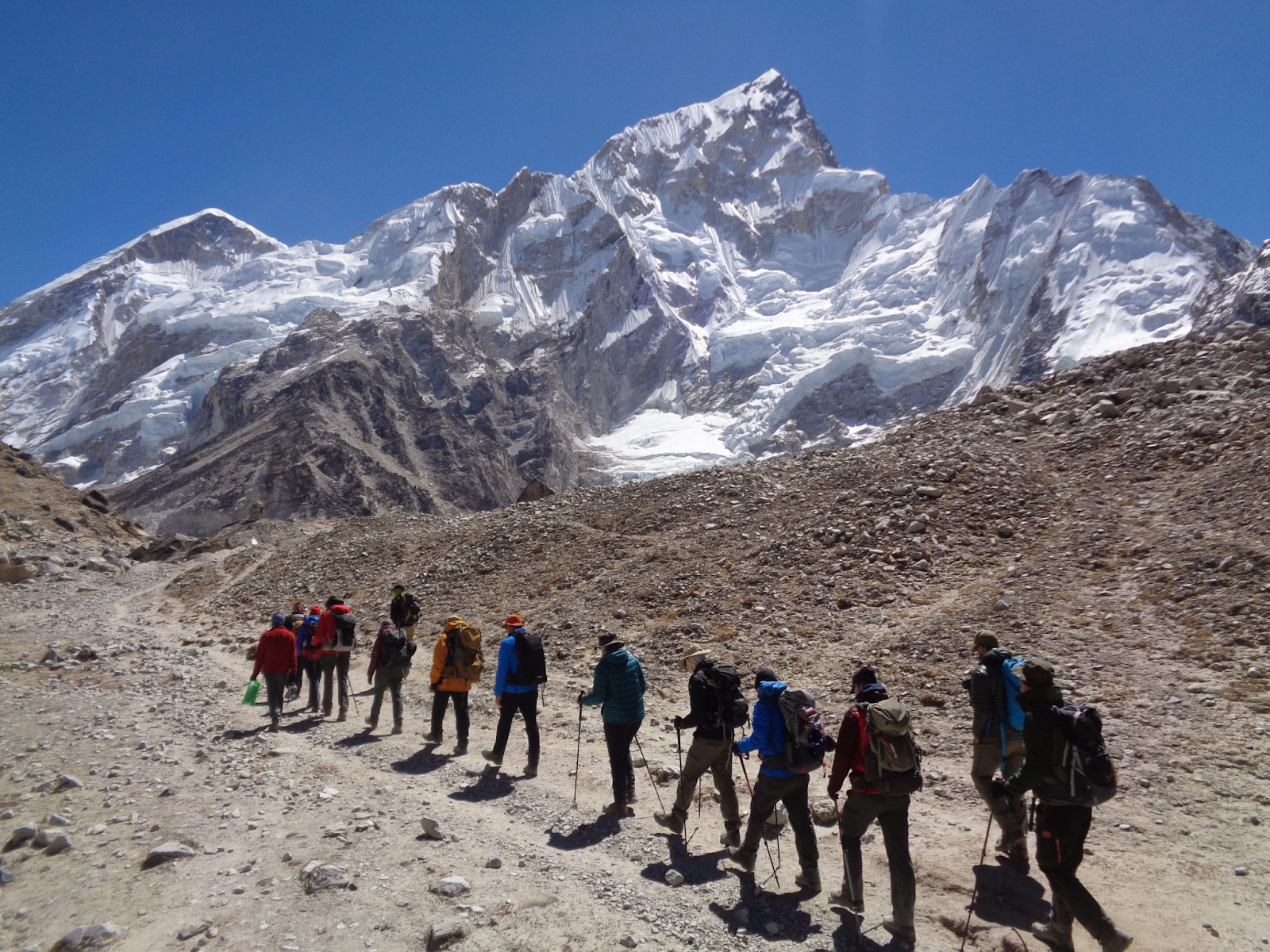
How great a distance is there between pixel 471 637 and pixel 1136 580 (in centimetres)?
1022

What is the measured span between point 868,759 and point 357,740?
7859mm

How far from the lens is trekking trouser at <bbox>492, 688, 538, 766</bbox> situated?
8.69 metres

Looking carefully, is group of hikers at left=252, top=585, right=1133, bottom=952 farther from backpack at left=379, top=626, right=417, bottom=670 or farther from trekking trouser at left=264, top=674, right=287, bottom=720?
trekking trouser at left=264, top=674, right=287, bottom=720

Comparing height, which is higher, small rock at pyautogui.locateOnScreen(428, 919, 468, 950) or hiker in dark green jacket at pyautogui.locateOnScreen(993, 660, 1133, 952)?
hiker in dark green jacket at pyautogui.locateOnScreen(993, 660, 1133, 952)

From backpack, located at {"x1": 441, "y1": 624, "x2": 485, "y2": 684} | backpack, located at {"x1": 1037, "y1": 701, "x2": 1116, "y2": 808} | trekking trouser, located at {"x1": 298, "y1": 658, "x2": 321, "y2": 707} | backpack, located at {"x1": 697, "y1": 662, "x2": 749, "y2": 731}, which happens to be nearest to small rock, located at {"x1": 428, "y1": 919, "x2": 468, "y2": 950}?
backpack, located at {"x1": 697, "y1": 662, "x2": 749, "y2": 731}

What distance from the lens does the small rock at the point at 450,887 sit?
5.66 metres

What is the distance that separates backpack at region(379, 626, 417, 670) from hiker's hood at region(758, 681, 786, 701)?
6.55 meters

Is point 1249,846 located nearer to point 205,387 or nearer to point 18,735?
point 18,735

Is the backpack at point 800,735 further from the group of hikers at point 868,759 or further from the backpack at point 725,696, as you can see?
the backpack at point 725,696

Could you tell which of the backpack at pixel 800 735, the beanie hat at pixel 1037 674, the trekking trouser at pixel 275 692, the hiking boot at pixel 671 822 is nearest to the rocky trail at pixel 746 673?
the hiking boot at pixel 671 822

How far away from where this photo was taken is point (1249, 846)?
633 centimetres

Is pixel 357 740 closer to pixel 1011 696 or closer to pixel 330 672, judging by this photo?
pixel 330 672

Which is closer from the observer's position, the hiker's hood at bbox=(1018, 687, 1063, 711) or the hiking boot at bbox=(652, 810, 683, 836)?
the hiker's hood at bbox=(1018, 687, 1063, 711)

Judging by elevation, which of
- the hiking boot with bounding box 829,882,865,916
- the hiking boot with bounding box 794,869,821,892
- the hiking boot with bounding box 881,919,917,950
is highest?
the hiking boot with bounding box 794,869,821,892
